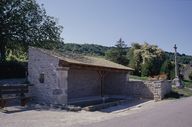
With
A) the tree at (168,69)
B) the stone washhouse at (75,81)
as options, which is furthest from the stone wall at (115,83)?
the tree at (168,69)

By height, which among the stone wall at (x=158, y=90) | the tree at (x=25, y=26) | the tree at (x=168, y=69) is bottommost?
the stone wall at (x=158, y=90)

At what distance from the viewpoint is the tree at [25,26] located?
97.6ft

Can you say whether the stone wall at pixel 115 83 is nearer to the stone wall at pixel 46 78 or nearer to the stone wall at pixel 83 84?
the stone wall at pixel 83 84

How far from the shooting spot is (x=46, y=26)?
33281 millimetres

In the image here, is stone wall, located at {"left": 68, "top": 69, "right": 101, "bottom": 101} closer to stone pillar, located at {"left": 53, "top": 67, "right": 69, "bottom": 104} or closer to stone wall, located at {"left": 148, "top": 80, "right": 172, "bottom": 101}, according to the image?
stone pillar, located at {"left": 53, "top": 67, "right": 69, "bottom": 104}

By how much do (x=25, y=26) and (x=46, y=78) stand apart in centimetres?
1464

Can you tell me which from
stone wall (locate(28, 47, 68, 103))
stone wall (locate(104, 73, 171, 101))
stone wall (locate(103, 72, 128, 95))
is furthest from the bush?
stone wall (locate(104, 73, 171, 101))

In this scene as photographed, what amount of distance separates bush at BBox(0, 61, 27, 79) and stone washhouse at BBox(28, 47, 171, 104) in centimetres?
597

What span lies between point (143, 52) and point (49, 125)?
4561 cm

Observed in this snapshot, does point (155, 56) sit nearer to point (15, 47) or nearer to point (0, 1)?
point (15, 47)

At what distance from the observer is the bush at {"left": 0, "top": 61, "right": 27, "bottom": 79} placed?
2433 centimetres

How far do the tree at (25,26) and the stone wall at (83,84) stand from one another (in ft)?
32.5

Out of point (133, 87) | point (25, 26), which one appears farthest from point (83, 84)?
point (25, 26)

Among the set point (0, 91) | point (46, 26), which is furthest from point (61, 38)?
point (0, 91)
